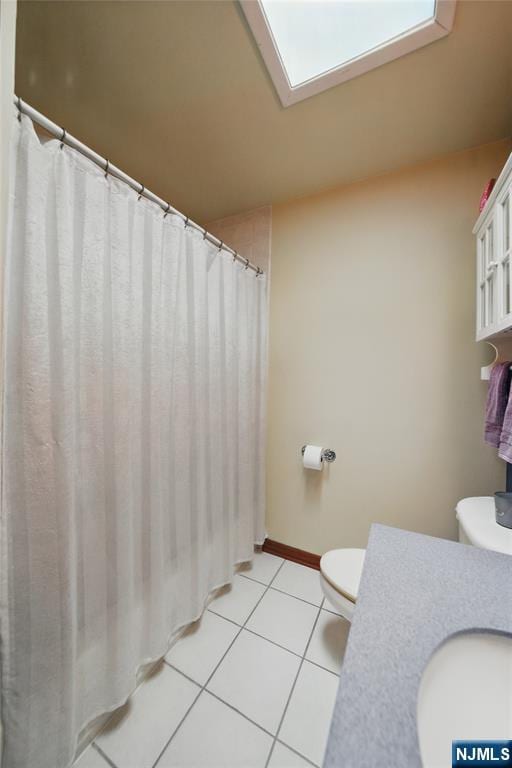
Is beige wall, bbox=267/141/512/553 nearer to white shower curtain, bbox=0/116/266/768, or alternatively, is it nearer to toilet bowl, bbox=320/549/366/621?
toilet bowl, bbox=320/549/366/621

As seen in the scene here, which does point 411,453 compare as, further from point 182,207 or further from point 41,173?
point 182,207

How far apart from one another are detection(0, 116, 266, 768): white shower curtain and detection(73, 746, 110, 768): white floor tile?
4.2 inches

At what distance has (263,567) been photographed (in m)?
1.71

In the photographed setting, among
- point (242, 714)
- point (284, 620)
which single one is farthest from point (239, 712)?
point (284, 620)

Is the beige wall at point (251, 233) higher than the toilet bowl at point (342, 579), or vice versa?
the beige wall at point (251, 233)

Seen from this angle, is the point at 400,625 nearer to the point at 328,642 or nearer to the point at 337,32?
the point at 328,642

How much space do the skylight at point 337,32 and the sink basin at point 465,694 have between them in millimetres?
1613

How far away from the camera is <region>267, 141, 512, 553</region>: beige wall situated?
4.30ft

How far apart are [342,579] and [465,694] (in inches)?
26.5

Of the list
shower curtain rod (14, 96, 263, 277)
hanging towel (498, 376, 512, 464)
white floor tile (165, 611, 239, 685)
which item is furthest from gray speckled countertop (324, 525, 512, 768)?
shower curtain rod (14, 96, 263, 277)

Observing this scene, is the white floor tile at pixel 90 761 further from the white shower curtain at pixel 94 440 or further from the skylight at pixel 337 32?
the skylight at pixel 337 32

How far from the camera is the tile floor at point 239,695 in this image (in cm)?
88

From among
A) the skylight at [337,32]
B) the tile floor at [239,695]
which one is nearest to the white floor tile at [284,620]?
the tile floor at [239,695]

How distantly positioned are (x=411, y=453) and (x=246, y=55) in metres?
1.78
